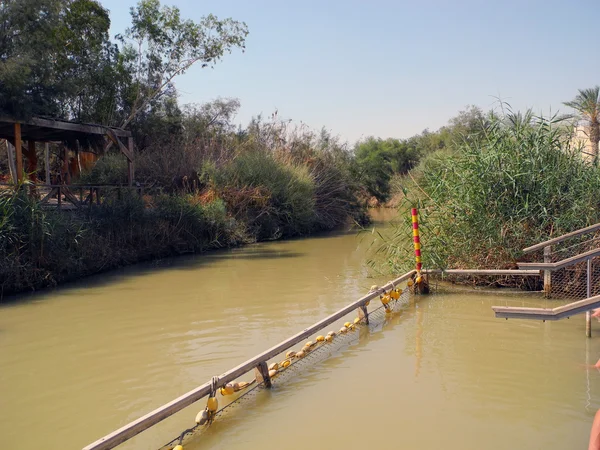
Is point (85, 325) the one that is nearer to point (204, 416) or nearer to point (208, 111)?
point (204, 416)

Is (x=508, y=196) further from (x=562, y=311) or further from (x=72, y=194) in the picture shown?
(x=72, y=194)

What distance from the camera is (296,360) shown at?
6906mm

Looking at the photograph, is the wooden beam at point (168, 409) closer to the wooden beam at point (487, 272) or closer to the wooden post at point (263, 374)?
the wooden post at point (263, 374)

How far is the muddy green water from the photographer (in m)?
5.05

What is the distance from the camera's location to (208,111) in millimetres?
35375

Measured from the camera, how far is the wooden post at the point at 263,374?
5.97m

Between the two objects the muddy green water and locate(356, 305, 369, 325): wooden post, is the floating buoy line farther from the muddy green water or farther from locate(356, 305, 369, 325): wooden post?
the muddy green water

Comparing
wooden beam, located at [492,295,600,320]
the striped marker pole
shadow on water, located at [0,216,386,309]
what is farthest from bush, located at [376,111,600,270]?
wooden beam, located at [492,295,600,320]

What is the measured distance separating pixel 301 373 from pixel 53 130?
13.2 meters

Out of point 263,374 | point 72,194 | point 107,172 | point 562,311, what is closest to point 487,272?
point 263,374

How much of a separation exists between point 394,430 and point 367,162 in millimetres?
29153

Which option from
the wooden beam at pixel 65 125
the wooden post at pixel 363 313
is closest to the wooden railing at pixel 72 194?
the wooden beam at pixel 65 125

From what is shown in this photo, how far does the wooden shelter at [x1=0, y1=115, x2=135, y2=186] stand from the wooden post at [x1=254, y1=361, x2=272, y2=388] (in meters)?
9.74

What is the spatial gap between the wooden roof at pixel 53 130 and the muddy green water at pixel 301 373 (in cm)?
546
